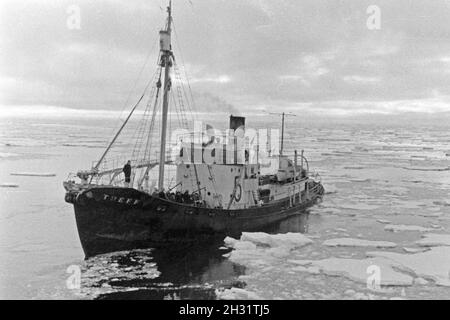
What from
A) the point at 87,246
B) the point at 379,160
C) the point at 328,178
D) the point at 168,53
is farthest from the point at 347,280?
the point at 379,160

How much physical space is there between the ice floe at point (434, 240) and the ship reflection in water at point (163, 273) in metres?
9.09

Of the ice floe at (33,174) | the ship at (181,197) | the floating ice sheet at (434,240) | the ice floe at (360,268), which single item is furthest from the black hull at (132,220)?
the ice floe at (33,174)

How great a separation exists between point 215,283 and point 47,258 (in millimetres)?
6896

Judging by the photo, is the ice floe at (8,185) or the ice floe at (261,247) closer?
the ice floe at (261,247)

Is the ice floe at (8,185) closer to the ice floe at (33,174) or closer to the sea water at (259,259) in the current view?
the sea water at (259,259)

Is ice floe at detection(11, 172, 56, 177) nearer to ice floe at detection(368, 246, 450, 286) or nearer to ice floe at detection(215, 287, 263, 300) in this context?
ice floe at detection(215, 287, 263, 300)

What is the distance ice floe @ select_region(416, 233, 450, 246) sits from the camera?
19.7 meters

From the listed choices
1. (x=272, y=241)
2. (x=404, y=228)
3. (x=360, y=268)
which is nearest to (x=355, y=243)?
(x=360, y=268)

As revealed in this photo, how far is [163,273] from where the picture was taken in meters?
15.7

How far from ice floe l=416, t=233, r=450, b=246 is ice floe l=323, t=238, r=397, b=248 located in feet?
4.69

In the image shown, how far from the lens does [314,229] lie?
23.2 meters

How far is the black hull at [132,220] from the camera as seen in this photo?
691 inches

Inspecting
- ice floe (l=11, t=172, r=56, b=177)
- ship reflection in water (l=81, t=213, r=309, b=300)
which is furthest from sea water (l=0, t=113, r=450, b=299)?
ice floe (l=11, t=172, r=56, b=177)

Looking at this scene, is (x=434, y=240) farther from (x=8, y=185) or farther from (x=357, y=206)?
(x=8, y=185)
